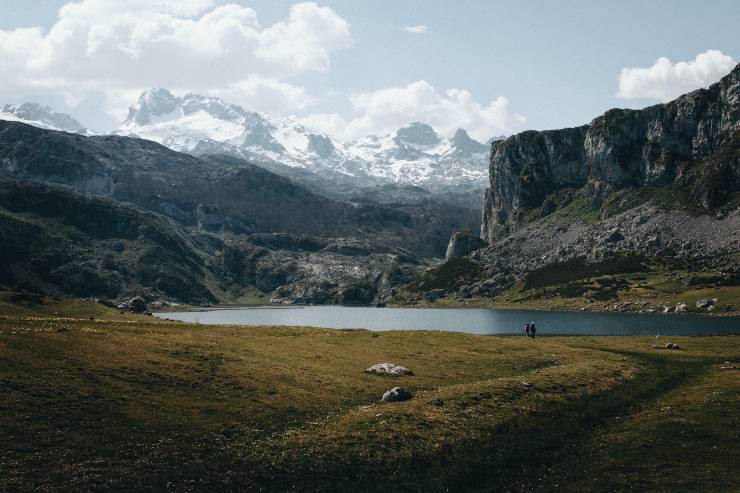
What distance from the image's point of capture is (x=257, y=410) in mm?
42219

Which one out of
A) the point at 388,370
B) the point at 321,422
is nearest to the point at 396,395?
the point at 321,422

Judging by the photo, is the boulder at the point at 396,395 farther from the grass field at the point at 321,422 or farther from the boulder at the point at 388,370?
the boulder at the point at 388,370

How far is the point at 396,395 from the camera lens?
157 feet

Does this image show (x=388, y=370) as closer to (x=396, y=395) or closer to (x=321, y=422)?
(x=396, y=395)

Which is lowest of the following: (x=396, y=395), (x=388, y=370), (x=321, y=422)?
(x=321, y=422)

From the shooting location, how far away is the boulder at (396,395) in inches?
1875

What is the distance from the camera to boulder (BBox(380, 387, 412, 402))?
1875 inches

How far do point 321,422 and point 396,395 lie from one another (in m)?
8.50

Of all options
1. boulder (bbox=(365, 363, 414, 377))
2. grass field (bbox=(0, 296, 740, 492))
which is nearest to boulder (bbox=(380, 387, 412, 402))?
grass field (bbox=(0, 296, 740, 492))

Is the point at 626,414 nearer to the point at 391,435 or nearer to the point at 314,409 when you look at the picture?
the point at 391,435

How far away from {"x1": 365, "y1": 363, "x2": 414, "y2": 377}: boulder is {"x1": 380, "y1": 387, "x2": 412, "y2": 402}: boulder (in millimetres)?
8491

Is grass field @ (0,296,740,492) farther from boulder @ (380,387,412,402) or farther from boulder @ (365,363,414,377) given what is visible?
boulder @ (365,363,414,377)

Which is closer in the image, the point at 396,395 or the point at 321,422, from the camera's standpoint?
the point at 321,422

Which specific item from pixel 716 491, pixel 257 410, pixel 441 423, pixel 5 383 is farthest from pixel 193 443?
pixel 716 491
